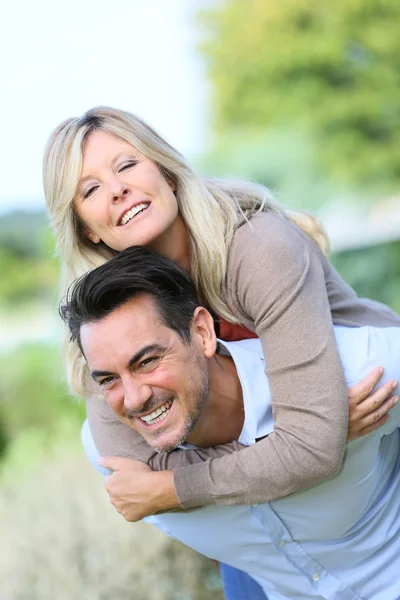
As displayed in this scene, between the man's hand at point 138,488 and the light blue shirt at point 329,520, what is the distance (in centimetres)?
16

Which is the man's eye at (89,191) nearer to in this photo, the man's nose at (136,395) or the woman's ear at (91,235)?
the woman's ear at (91,235)

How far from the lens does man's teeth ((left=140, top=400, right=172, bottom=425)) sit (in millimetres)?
2844

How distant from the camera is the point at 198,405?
2.89m

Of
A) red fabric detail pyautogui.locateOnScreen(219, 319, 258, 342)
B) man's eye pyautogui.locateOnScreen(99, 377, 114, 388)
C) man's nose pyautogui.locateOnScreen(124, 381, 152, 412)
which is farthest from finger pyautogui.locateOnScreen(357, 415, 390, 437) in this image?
man's eye pyautogui.locateOnScreen(99, 377, 114, 388)

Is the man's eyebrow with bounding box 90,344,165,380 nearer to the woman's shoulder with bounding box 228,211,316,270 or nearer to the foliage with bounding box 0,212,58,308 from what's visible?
the woman's shoulder with bounding box 228,211,316,270

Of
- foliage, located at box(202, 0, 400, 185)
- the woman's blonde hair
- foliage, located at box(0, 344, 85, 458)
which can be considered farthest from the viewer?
foliage, located at box(202, 0, 400, 185)

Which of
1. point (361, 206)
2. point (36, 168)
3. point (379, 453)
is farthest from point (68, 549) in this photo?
point (36, 168)

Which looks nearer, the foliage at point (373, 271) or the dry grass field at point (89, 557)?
the dry grass field at point (89, 557)

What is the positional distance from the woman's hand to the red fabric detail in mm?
497

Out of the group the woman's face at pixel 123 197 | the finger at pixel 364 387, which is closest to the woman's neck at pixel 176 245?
the woman's face at pixel 123 197

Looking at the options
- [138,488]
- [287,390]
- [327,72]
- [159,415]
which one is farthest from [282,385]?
[327,72]

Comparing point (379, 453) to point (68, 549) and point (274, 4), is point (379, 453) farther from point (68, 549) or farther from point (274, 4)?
point (274, 4)

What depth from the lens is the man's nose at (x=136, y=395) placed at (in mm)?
2775

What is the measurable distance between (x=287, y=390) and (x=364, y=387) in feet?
0.82
